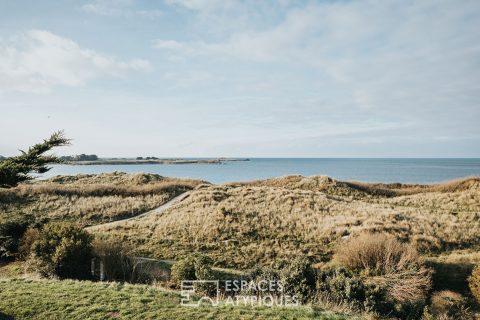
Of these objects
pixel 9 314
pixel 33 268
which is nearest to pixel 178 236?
pixel 33 268

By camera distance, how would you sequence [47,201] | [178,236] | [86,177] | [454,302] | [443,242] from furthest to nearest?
1. [86,177]
2. [47,201]
3. [178,236]
4. [443,242]
5. [454,302]

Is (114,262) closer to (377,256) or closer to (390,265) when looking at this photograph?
(377,256)

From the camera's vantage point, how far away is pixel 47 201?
37.2 metres

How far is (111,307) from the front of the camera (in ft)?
33.9

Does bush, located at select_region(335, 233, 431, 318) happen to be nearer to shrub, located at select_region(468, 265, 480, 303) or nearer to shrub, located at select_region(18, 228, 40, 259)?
shrub, located at select_region(468, 265, 480, 303)

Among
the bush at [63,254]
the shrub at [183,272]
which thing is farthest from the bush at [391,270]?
the bush at [63,254]

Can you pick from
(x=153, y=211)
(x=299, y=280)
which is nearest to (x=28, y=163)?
(x=299, y=280)

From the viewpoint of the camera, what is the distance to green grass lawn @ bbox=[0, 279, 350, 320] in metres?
9.75

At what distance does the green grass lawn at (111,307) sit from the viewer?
9.75 m

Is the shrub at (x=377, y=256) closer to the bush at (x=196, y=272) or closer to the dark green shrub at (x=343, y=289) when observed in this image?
the dark green shrub at (x=343, y=289)

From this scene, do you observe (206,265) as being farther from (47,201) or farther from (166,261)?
(47,201)

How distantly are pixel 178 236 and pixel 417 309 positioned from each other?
16.9 metres

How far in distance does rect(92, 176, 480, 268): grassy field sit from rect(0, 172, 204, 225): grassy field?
3987 millimetres

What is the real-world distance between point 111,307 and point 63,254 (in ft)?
21.2
